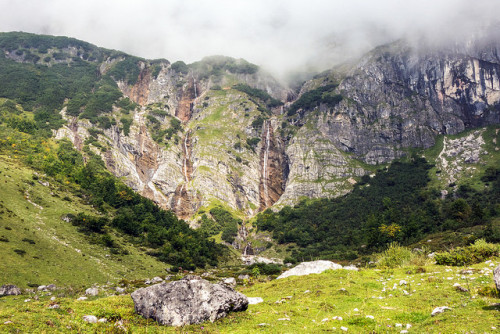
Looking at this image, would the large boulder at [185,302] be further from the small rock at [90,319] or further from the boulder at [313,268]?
the boulder at [313,268]

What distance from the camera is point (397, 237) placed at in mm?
117000

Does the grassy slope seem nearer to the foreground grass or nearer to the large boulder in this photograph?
the foreground grass

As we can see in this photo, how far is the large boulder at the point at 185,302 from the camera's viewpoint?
1883 centimetres

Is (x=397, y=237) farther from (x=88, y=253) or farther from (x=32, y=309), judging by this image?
(x=32, y=309)

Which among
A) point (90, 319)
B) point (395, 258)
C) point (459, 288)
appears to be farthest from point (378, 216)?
point (90, 319)

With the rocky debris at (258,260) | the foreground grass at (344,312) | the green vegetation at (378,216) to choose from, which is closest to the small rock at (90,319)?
the foreground grass at (344,312)

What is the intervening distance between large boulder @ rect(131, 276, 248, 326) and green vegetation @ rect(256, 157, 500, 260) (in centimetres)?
10546

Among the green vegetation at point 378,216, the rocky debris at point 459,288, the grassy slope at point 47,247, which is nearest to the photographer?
the rocky debris at point 459,288

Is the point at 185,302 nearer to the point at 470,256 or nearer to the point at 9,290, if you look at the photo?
the point at 470,256

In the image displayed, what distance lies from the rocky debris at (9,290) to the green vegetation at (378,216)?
103360 millimetres

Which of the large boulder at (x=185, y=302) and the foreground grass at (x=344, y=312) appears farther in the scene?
the large boulder at (x=185, y=302)

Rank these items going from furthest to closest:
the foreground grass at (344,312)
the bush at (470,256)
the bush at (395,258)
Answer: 1. the bush at (395,258)
2. the bush at (470,256)
3. the foreground grass at (344,312)

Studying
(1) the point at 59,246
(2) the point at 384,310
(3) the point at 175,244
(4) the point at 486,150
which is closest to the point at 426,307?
(2) the point at 384,310

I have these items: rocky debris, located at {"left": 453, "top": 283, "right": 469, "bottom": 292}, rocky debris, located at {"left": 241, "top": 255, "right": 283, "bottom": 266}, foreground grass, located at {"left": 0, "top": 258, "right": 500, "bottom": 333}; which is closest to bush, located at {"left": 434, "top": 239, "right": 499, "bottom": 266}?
foreground grass, located at {"left": 0, "top": 258, "right": 500, "bottom": 333}
